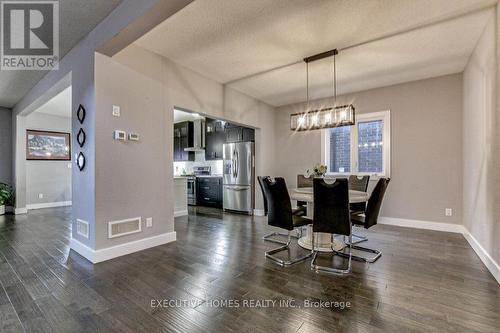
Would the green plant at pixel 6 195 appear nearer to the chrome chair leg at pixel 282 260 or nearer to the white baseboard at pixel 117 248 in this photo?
the white baseboard at pixel 117 248

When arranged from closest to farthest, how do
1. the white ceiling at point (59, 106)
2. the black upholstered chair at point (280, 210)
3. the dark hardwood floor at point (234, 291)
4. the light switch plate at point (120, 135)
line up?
the dark hardwood floor at point (234, 291) < the black upholstered chair at point (280, 210) < the light switch plate at point (120, 135) < the white ceiling at point (59, 106)

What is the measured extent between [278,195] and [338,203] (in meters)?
0.68

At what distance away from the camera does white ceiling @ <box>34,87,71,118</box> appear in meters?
4.95

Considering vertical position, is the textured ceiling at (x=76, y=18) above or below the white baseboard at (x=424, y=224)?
above

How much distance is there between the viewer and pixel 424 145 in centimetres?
423

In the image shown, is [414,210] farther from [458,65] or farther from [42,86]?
[42,86]

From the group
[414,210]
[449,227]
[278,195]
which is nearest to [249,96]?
[278,195]

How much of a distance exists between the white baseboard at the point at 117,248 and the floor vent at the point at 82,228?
13 cm

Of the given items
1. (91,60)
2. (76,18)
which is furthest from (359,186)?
(76,18)

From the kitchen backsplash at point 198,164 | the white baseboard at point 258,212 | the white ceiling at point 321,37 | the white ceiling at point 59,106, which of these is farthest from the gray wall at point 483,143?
the white ceiling at point 59,106

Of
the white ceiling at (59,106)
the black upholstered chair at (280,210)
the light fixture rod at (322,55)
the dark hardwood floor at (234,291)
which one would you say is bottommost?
the dark hardwood floor at (234,291)

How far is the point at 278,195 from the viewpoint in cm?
276

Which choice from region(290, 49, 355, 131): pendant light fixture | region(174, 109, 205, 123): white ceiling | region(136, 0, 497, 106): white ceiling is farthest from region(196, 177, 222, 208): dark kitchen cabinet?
region(290, 49, 355, 131): pendant light fixture

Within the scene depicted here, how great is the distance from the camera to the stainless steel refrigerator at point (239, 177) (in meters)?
5.50
